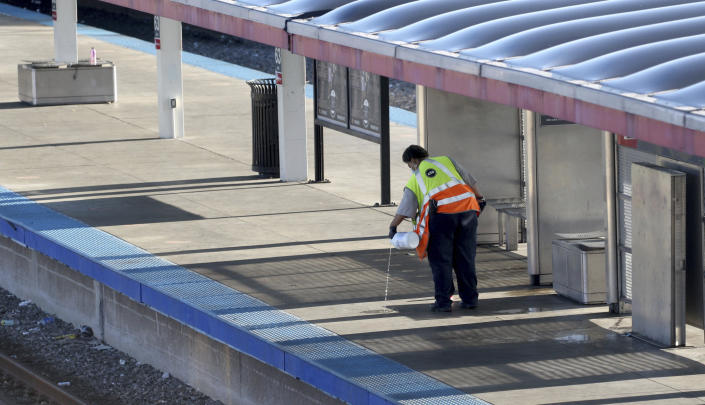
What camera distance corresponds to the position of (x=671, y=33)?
10.7m

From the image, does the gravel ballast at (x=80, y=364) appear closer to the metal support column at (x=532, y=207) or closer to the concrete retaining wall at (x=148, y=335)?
the concrete retaining wall at (x=148, y=335)

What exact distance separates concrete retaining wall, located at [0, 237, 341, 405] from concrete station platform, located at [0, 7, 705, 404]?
595 mm

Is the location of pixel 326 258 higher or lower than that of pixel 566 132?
lower

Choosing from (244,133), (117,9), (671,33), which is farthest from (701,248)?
(117,9)

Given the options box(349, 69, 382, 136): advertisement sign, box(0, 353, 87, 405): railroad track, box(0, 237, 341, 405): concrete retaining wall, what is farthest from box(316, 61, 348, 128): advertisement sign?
box(0, 353, 87, 405): railroad track

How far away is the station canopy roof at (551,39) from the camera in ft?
31.0

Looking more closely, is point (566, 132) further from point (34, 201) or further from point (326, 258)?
point (34, 201)

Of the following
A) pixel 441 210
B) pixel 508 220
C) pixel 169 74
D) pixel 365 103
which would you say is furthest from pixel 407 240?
pixel 169 74

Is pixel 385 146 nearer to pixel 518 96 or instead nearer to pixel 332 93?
pixel 332 93

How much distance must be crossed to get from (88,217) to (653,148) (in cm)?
692

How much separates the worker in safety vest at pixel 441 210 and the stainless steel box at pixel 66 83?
13060mm

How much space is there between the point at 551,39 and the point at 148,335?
4.63 m

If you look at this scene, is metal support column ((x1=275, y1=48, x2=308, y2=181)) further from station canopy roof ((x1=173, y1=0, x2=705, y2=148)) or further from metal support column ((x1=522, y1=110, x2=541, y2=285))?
metal support column ((x1=522, y1=110, x2=541, y2=285))

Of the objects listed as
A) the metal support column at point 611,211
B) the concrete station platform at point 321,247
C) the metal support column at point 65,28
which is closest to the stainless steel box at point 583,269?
the concrete station platform at point 321,247
